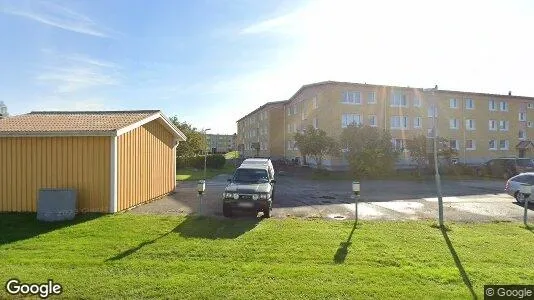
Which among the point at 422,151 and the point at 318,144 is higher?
the point at 318,144

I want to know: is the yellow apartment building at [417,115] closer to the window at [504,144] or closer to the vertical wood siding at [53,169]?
the window at [504,144]

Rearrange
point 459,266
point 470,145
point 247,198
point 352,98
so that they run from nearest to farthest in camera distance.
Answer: point 459,266, point 247,198, point 352,98, point 470,145

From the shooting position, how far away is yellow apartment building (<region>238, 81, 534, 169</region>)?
36.4 m

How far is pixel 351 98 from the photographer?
36.7m

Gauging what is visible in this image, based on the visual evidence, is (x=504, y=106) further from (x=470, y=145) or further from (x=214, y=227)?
(x=214, y=227)

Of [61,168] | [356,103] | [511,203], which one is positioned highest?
[356,103]

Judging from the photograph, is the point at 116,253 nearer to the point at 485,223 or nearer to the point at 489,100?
the point at 485,223

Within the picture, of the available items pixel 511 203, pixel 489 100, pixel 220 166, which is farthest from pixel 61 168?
pixel 489 100

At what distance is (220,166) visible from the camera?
40031 millimetres

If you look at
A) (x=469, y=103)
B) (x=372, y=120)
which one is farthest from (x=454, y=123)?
(x=372, y=120)

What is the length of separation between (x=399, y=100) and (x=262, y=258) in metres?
35.6

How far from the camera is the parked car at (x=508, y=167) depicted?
29.6 metres

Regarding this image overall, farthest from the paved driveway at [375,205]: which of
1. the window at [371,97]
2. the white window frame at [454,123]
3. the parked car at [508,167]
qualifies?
the white window frame at [454,123]

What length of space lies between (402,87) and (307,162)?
13.6 m
